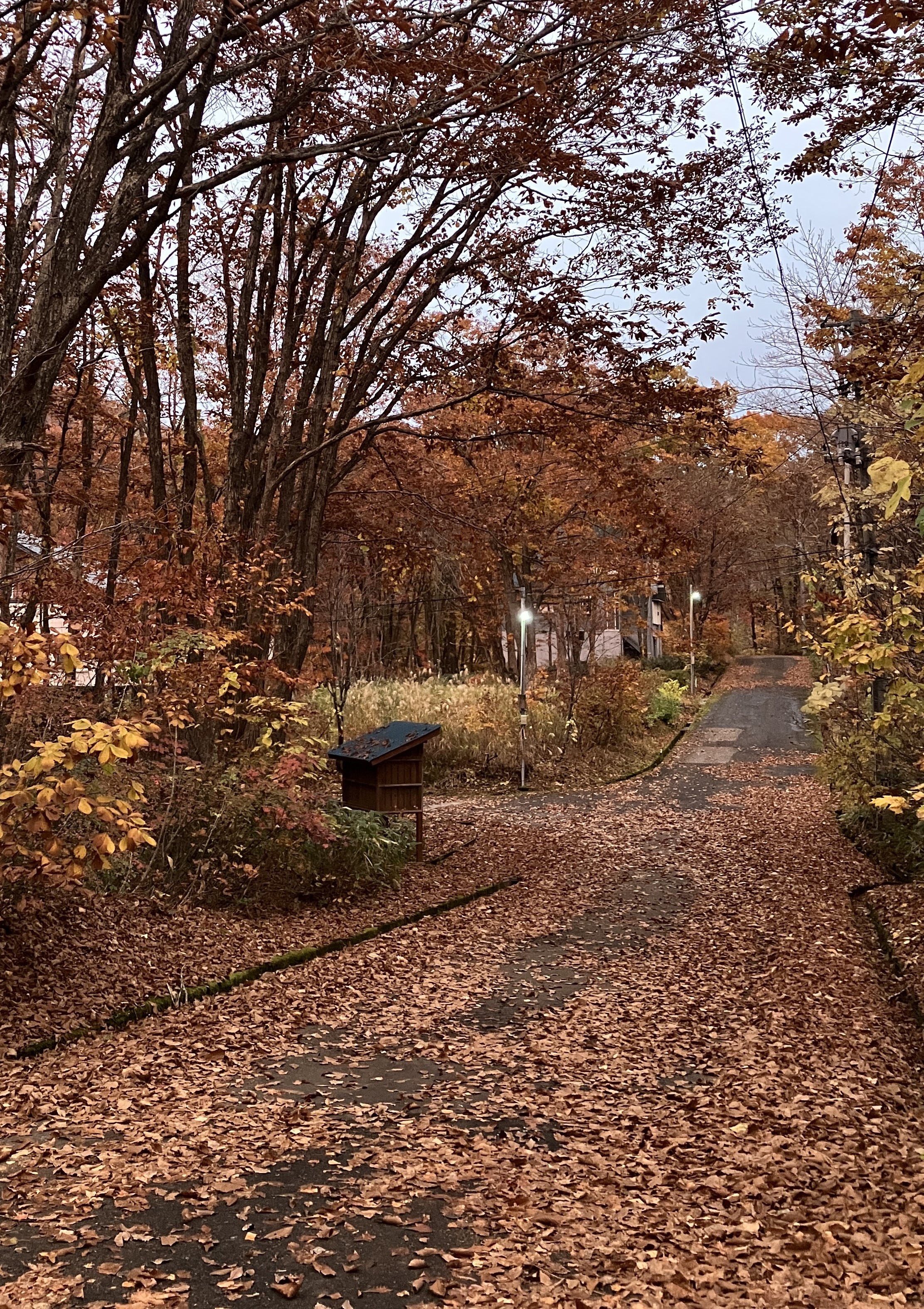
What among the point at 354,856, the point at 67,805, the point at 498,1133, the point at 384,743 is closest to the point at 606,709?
the point at 384,743

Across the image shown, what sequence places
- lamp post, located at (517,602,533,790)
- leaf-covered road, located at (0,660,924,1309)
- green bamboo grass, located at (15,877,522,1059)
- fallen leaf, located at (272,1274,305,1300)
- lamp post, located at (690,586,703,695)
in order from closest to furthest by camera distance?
fallen leaf, located at (272,1274,305,1300) → leaf-covered road, located at (0,660,924,1309) → green bamboo grass, located at (15,877,522,1059) → lamp post, located at (517,602,533,790) → lamp post, located at (690,586,703,695)

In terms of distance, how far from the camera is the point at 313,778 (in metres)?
8.48

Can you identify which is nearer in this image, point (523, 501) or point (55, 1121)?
point (55, 1121)

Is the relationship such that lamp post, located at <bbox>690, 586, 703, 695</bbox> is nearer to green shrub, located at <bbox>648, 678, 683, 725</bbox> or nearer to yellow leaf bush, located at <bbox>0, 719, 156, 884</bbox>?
green shrub, located at <bbox>648, 678, 683, 725</bbox>

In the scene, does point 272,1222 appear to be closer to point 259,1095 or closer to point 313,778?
point 259,1095

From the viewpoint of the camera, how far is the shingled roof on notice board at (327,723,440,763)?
983 centimetres

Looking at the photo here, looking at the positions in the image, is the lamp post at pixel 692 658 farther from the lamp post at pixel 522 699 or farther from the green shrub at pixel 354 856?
the green shrub at pixel 354 856

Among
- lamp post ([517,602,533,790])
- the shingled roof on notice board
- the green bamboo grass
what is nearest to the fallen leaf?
the green bamboo grass

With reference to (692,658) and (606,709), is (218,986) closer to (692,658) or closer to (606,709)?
(606,709)

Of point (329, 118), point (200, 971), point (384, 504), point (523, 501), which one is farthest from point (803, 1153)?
point (523, 501)

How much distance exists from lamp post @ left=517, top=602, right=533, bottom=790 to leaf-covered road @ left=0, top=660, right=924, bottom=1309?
25.2ft

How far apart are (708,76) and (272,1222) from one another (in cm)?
966

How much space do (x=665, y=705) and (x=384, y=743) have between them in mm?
15664

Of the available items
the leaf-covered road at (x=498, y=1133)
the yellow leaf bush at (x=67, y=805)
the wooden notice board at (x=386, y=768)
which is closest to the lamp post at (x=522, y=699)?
the wooden notice board at (x=386, y=768)
